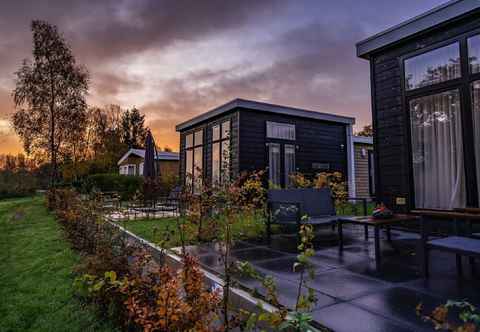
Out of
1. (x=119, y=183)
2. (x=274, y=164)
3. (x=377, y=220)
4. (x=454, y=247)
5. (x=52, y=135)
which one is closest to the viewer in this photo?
(x=454, y=247)

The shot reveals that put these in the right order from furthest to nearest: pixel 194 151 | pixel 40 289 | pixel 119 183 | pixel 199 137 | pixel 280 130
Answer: pixel 119 183 → pixel 194 151 → pixel 199 137 → pixel 280 130 → pixel 40 289

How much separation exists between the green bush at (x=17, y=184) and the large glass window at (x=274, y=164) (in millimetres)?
17766

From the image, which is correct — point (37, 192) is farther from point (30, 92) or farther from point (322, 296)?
point (322, 296)

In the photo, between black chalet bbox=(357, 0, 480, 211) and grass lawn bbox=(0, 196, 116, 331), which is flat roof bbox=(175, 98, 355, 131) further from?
grass lawn bbox=(0, 196, 116, 331)

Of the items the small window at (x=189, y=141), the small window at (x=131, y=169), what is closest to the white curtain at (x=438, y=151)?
the small window at (x=189, y=141)

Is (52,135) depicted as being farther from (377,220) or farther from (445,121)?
(445,121)

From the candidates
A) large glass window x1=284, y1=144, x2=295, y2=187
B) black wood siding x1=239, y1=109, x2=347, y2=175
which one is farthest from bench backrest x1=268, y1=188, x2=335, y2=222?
large glass window x1=284, y1=144, x2=295, y2=187

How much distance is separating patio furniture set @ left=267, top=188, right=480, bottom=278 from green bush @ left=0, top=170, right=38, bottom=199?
1983cm

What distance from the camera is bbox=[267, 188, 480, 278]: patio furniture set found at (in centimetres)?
244

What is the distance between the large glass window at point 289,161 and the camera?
9.50m

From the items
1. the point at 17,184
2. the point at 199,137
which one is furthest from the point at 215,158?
the point at 17,184

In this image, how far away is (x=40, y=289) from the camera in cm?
295

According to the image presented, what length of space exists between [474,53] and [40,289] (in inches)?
247

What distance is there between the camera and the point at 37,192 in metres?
20.8
